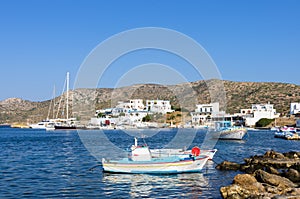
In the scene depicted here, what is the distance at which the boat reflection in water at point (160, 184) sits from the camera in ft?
82.5

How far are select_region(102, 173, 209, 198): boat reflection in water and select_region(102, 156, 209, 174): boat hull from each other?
1.70 feet

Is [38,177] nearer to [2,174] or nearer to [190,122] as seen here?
[2,174]

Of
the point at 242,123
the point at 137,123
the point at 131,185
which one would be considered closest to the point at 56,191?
the point at 131,185

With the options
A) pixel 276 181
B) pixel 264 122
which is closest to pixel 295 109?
pixel 264 122

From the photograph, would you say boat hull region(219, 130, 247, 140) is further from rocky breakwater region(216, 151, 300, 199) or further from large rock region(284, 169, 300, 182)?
large rock region(284, 169, 300, 182)

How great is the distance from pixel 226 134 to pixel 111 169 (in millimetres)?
48618

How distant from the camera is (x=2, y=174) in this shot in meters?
32.9

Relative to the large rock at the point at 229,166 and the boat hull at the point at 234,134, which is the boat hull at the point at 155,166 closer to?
the large rock at the point at 229,166

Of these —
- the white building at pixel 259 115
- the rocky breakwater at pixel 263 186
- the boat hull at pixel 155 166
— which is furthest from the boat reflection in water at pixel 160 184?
the white building at pixel 259 115

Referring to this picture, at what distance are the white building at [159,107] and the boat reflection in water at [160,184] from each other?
14704 cm

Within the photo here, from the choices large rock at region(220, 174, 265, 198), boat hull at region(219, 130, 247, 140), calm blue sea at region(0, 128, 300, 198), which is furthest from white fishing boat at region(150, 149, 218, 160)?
boat hull at region(219, 130, 247, 140)

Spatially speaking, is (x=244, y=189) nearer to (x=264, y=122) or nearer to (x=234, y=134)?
(x=234, y=134)

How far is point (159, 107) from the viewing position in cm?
18338

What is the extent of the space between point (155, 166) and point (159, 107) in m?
151
